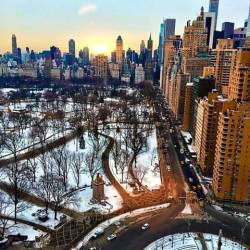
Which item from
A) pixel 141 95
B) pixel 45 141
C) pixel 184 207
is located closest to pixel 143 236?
pixel 184 207

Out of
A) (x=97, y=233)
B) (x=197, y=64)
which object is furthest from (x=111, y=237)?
(x=197, y=64)

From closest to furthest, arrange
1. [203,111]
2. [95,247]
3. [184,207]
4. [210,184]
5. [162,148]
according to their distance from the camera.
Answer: [95,247], [184,207], [210,184], [203,111], [162,148]

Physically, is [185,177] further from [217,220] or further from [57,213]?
[57,213]

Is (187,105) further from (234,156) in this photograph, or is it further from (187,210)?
(187,210)

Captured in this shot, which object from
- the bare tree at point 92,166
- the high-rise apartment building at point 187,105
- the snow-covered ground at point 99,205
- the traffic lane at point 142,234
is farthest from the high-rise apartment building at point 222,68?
the traffic lane at point 142,234

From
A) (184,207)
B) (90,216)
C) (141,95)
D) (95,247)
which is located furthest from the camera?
(141,95)

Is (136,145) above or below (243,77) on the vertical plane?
below
